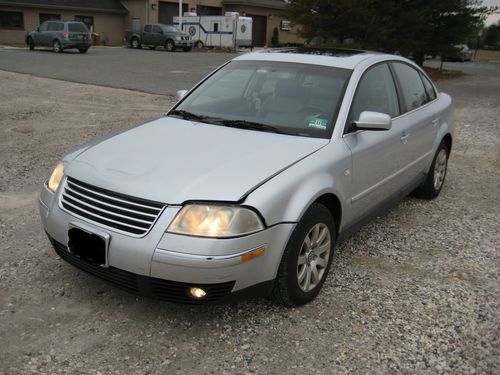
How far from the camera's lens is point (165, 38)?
109 feet

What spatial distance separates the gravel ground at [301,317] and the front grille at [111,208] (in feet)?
2.10

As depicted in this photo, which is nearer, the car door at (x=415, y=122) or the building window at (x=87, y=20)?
the car door at (x=415, y=122)

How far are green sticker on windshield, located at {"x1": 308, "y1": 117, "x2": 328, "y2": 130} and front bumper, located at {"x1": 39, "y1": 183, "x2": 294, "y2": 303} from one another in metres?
0.97

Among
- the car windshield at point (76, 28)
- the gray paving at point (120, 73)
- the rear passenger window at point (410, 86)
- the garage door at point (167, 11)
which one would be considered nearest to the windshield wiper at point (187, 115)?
the rear passenger window at point (410, 86)

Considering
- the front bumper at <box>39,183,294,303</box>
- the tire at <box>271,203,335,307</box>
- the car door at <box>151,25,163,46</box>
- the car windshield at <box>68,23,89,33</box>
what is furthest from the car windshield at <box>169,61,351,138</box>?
the car door at <box>151,25,163,46</box>

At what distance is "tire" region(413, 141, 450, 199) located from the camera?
5.43 meters

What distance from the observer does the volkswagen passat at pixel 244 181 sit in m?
2.75

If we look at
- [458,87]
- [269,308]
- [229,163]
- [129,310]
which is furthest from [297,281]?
[458,87]

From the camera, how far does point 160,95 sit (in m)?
12.6

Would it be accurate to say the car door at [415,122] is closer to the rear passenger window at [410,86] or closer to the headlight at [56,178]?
the rear passenger window at [410,86]

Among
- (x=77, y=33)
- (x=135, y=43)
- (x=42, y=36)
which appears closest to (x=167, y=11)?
(x=135, y=43)

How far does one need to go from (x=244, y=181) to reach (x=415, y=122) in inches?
95.3

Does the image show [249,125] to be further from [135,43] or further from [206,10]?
[206,10]

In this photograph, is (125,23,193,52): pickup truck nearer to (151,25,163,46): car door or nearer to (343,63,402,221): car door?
(151,25,163,46): car door
